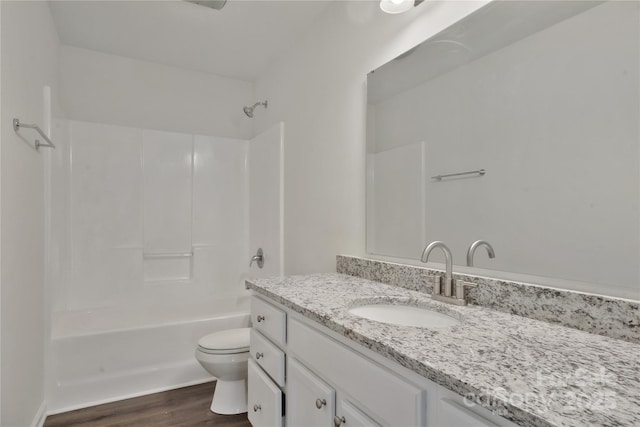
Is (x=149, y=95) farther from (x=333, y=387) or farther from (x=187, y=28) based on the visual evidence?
(x=333, y=387)

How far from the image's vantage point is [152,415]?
6.74 ft

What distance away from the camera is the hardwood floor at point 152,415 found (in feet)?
6.48

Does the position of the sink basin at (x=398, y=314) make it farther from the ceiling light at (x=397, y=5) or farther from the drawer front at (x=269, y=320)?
the ceiling light at (x=397, y=5)

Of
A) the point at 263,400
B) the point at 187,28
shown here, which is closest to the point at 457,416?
the point at 263,400

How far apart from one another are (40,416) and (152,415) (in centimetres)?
58

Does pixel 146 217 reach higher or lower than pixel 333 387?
higher

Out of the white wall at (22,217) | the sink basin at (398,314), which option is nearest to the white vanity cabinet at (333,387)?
the sink basin at (398,314)

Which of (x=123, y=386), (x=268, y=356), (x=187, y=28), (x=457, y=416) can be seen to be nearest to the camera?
(x=457, y=416)

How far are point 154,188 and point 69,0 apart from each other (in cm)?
140

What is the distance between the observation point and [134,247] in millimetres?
2934

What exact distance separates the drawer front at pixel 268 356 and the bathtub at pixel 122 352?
108cm

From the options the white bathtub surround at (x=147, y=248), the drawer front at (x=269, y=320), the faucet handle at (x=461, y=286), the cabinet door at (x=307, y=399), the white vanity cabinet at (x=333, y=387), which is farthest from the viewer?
the white bathtub surround at (x=147, y=248)

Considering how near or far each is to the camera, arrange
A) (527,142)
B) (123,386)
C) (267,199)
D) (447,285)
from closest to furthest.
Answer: (527,142), (447,285), (123,386), (267,199)

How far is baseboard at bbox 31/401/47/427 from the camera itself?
1.85 m
